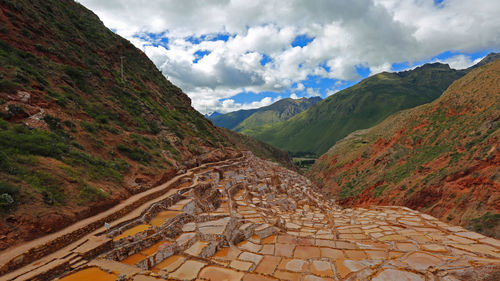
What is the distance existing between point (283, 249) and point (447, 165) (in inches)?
847

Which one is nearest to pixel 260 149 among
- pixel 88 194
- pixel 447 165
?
pixel 447 165

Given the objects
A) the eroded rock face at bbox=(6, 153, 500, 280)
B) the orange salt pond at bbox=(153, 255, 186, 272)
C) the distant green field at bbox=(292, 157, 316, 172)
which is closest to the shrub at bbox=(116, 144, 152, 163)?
the eroded rock face at bbox=(6, 153, 500, 280)

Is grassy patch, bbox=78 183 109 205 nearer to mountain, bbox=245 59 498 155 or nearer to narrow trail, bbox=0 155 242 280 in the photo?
narrow trail, bbox=0 155 242 280

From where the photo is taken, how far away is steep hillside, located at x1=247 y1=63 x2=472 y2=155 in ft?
444

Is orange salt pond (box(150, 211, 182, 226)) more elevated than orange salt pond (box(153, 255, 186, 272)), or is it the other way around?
orange salt pond (box(150, 211, 182, 226))

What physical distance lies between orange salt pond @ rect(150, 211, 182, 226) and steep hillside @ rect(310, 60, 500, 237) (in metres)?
17.6

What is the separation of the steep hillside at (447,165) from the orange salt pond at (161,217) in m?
17.6

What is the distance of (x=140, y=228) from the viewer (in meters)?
7.53

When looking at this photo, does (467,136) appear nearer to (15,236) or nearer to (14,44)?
(15,236)

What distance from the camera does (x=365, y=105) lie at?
148m

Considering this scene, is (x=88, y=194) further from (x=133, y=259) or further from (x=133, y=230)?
(x=133, y=259)

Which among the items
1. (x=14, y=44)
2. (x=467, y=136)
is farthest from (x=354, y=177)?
(x=14, y=44)

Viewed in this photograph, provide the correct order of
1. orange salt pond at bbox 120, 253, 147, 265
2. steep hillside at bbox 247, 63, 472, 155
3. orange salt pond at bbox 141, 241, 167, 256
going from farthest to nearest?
steep hillside at bbox 247, 63, 472, 155
orange salt pond at bbox 141, 241, 167, 256
orange salt pond at bbox 120, 253, 147, 265

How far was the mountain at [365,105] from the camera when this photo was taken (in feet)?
444
